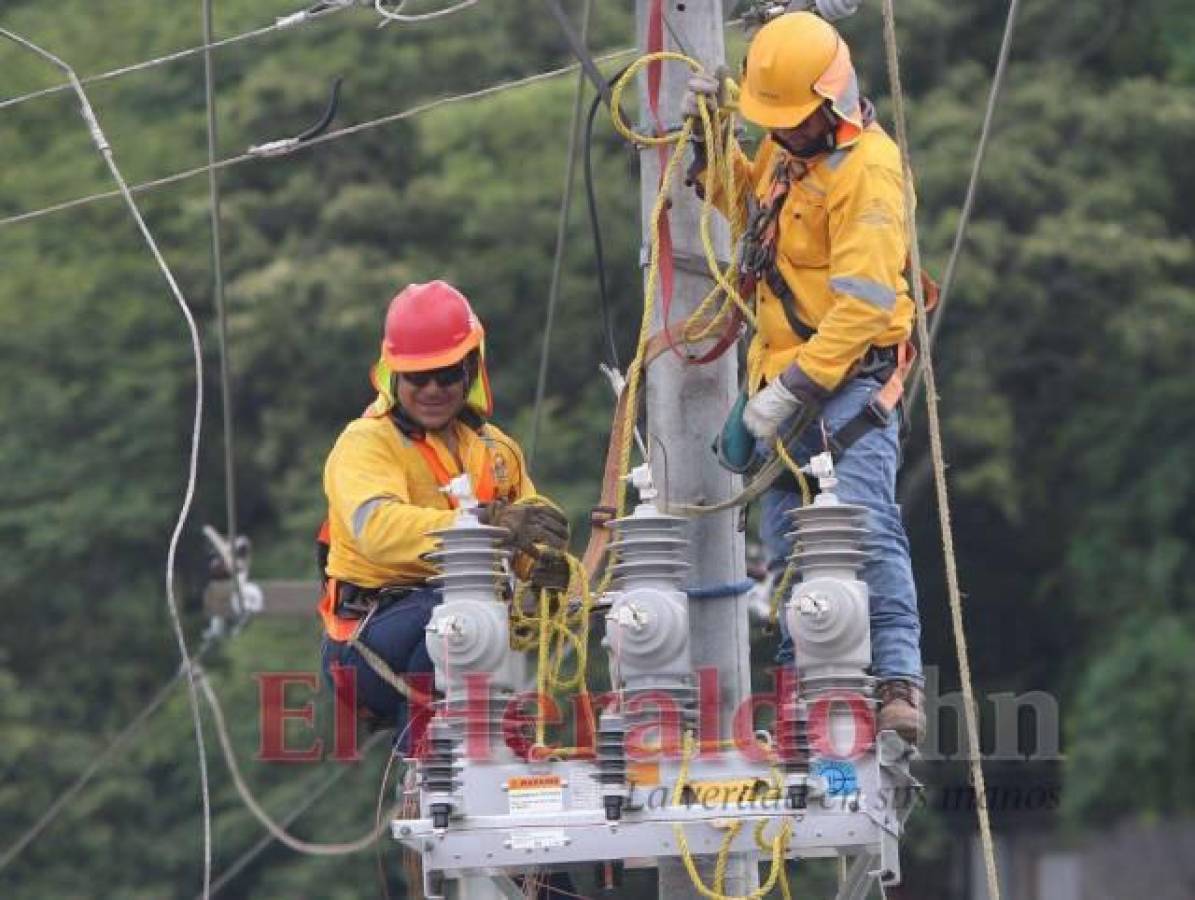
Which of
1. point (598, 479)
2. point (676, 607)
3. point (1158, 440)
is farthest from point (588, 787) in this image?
point (1158, 440)

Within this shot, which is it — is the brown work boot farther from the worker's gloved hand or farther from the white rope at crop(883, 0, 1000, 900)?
the worker's gloved hand

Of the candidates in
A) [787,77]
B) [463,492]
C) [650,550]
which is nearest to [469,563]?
[463,492]

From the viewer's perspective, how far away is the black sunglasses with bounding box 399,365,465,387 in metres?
7.95

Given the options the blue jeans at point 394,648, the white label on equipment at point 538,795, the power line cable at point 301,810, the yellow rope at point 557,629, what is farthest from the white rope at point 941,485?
the power line cable at point 301,810

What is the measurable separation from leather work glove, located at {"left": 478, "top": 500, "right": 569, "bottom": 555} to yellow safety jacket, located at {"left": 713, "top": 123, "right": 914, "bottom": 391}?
638 millimetres

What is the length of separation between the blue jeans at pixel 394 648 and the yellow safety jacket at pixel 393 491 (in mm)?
57

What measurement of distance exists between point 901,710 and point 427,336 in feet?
5.41

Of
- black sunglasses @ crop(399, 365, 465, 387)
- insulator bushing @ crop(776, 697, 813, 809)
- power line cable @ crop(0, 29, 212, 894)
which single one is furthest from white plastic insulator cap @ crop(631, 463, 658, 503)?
power line cable @ crop(0, 29, 212, 894)

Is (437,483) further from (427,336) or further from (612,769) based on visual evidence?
(612,769)

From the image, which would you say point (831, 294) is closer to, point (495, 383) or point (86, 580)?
point (495, 383)

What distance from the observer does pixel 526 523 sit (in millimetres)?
7391

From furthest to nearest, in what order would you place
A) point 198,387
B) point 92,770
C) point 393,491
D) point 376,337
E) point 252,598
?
point 376,337 < point 92,770 < point 252,598 < point 198,387 < point 393,491

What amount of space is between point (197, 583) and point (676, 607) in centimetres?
1738

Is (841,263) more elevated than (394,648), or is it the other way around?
(841,263)
